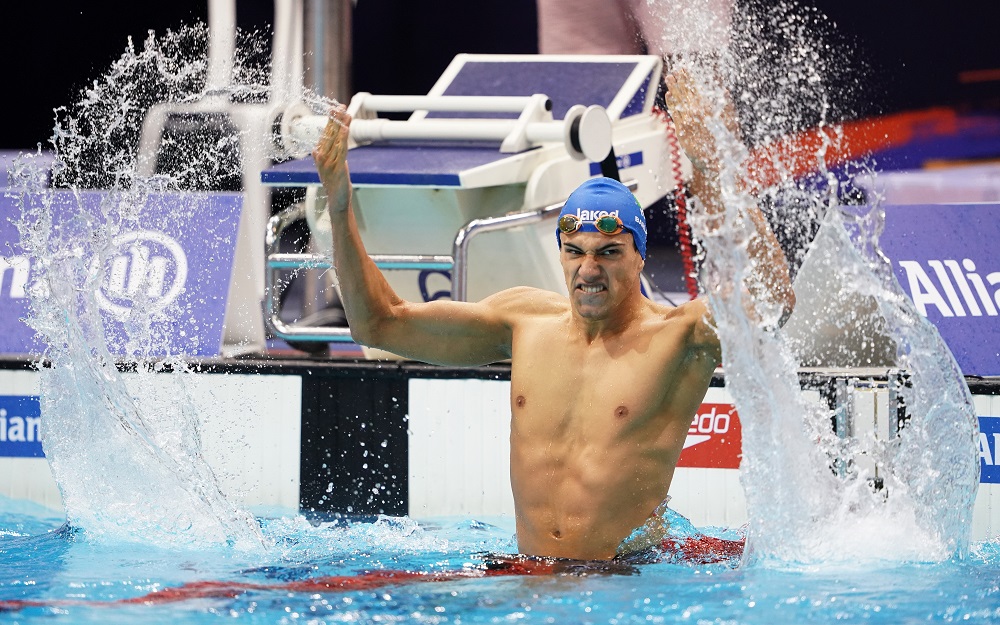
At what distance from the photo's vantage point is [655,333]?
10.2 feet

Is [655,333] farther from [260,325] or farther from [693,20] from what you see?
[693,20]

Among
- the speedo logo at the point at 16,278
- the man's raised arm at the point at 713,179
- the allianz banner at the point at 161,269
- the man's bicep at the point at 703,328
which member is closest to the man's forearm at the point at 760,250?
the man's raised arm at the point at 713,179

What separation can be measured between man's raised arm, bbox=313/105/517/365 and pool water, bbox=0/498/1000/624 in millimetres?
530

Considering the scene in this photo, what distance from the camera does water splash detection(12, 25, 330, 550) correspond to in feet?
12.4

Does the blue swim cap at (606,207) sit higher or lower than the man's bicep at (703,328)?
higher

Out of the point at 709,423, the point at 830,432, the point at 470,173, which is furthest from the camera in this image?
the point at 470,173

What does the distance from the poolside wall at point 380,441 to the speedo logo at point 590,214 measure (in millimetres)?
1419

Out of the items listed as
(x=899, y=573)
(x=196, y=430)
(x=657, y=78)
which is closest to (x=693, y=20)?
(x=657, y=78)

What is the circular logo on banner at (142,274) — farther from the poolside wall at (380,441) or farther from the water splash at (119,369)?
the poolside wall at (380,441)

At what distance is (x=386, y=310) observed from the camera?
3256 millimetres

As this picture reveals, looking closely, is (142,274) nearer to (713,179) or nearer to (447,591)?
(447,591)

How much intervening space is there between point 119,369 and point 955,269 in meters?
2.91

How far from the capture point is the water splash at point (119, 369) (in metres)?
3.77

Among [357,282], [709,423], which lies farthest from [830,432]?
[357,282]
